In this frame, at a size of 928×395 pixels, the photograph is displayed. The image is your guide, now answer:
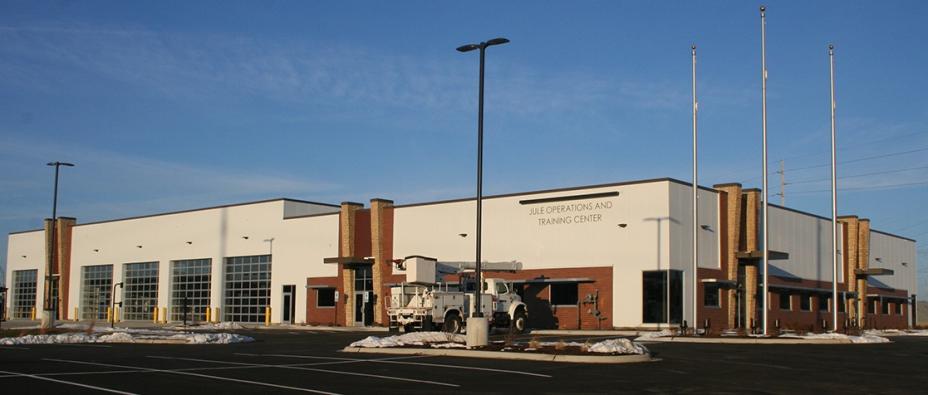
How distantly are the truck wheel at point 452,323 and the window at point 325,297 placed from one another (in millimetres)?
20270

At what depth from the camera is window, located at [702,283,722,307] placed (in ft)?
Answer: 157

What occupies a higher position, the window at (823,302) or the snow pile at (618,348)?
the window at (823,302)

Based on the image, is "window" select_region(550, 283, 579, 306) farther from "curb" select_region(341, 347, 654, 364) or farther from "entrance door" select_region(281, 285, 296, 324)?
"curb" select_region(341, 347, 654, 364)

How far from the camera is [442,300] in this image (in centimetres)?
3912

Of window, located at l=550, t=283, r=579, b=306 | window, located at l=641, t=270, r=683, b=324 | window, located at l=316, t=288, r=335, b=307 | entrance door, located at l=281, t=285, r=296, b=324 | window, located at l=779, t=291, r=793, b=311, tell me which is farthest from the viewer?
entrance door, located at l=281, t=285, r=296, b=324

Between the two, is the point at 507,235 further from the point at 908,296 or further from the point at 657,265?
the point at 908,296

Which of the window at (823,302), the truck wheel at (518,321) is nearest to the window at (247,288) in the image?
the truck wheel at (518,321)

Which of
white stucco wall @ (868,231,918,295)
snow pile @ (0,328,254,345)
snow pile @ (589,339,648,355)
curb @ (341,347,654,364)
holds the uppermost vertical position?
white stucco wall @ (868,231,918,295)

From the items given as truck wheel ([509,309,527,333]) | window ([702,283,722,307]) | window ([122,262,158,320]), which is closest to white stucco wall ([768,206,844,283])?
window ([702,283,722,307])

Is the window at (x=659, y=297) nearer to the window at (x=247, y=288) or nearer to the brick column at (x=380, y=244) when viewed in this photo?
the brick column at (x=380, y=244)

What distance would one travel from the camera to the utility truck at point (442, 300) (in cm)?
3894

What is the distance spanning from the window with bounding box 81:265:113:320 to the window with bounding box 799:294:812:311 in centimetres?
5091

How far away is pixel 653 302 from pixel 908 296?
1440 inches

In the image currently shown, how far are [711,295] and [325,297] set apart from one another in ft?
79.3
